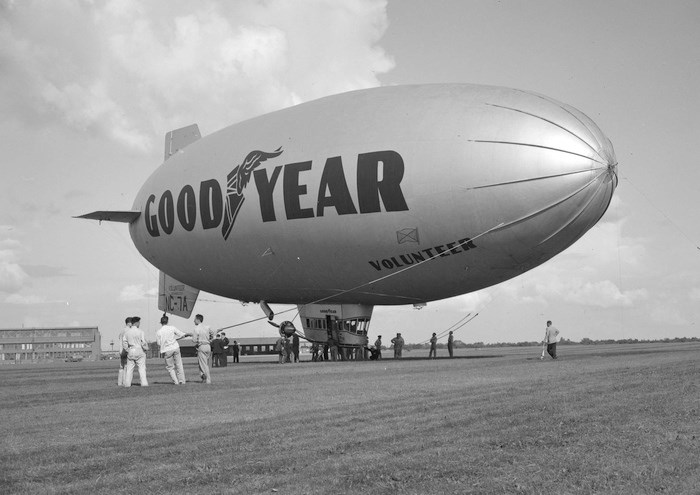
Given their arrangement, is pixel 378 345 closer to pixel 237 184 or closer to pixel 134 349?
pixel 237 184

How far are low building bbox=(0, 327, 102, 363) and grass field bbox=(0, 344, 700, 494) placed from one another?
412 feet

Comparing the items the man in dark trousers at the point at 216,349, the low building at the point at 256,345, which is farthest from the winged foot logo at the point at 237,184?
the low building at the point at 256,345

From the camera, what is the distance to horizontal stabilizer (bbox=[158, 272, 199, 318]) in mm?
43750

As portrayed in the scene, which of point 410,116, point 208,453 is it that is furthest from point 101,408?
point 410,116

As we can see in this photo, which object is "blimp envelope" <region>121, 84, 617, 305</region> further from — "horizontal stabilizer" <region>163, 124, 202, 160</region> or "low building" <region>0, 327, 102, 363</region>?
"low building" <region>0, 327, 102, 363</region>

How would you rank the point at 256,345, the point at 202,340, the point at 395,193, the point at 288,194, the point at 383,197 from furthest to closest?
1. the point at 256,345
2. the point at 288,194
3. the point at 383,197
4. the point at 395,193
5. the point at 202,340

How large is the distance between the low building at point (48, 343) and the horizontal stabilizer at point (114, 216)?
9543 cm

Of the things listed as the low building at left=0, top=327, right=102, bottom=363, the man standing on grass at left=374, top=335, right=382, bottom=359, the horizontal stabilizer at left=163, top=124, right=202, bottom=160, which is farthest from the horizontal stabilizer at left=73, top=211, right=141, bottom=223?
the low building at left=0, top=327, right=102, bottom=363

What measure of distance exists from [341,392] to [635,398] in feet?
20.7

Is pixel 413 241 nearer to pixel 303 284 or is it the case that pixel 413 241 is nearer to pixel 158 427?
pixel 303 284

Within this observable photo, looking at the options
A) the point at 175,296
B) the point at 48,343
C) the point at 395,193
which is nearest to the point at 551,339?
the point at 395,193

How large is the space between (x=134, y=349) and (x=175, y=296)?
942 inches

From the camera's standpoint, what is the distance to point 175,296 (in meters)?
44.9

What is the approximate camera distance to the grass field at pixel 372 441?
279 inches
